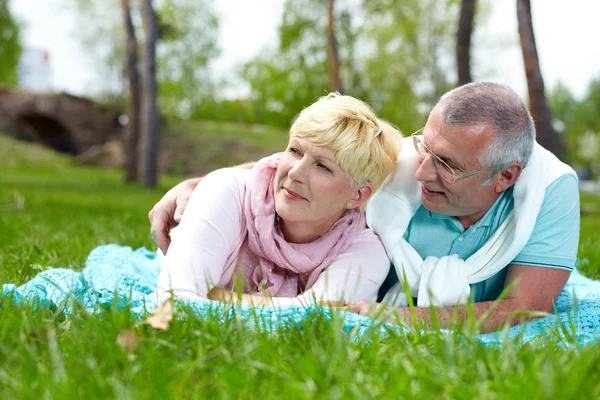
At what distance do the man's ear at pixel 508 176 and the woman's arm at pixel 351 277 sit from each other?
2.20 ft

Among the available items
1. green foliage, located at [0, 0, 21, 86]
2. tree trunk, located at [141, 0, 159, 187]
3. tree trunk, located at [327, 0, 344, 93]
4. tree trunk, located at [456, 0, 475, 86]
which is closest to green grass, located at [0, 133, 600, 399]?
tree trunk, located at [456, 0, 475, 86]

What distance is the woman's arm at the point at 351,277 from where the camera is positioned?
117 inches

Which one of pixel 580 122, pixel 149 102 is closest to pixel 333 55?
pixel 149 102

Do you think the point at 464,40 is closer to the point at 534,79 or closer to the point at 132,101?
the point at 534,79

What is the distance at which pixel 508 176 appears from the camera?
10.5ft

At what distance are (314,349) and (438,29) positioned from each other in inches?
1178

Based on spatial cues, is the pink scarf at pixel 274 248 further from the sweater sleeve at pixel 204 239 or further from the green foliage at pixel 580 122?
the green foliage at pixel 580 122

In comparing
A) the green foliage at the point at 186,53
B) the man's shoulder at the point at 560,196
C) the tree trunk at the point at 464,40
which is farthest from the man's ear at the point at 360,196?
the green foliage at the point at 186,53

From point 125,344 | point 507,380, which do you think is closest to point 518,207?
point 507,380

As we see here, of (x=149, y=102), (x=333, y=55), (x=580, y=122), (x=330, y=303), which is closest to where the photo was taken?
(x=330, y=303)

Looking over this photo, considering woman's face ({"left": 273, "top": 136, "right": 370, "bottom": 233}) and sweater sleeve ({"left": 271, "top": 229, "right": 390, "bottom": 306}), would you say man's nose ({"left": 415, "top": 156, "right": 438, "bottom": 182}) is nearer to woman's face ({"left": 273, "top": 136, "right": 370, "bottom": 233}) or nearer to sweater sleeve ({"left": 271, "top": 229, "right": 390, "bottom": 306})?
woman's face ({"left": 273, "top": 136, "right": 370, "bottom": 233})

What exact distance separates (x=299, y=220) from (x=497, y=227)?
3.43 feet

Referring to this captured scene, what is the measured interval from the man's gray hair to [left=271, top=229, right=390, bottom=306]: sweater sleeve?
0.69 m

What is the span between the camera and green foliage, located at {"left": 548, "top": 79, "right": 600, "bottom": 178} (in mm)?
54000
